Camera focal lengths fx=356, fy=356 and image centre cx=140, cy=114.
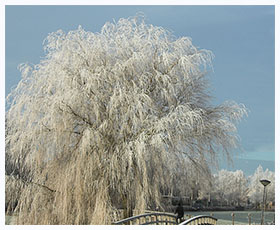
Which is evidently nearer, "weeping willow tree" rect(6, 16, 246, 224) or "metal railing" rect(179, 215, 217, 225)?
"metal railing" rect(179, 215, 217, 225)

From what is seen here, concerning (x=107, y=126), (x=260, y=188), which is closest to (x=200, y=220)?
(x=107, y=126)

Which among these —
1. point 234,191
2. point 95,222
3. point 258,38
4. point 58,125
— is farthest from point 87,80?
point 258,38

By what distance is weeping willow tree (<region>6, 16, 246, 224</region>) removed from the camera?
682 cm

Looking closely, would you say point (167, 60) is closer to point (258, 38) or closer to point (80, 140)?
point (80, 140)

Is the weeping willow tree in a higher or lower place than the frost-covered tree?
higher

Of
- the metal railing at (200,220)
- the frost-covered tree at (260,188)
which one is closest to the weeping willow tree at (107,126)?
the metal railing at (200,220)

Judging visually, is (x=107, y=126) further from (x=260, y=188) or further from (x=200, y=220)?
(x=260, y=188)

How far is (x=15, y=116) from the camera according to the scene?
735cm

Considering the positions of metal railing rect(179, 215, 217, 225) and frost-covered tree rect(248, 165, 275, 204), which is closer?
metal railing rect(179, 215, 217, 225)

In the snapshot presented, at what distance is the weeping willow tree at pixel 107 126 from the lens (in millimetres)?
6824

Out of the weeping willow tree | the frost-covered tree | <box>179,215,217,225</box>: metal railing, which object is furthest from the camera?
the frost-covered tree

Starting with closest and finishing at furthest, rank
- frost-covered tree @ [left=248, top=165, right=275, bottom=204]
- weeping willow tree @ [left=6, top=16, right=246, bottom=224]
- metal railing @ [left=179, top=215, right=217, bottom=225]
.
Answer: metal railing @ [left=179, top=215, right=217, bottom=225] → weeping willow tree @ [left=6, top=16, right=246, bottom=224] → frost-covered tree @ [left=248, top=165, right=275, bottom=204]

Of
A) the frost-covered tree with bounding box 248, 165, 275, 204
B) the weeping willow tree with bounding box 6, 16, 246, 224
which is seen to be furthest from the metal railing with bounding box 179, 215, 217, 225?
the frost-covered tree with bounding box 248, 165, 275, 204

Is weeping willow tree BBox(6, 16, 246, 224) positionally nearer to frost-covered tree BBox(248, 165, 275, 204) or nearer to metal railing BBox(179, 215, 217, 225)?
metal railing BBox(179, 215, 217, 225)
